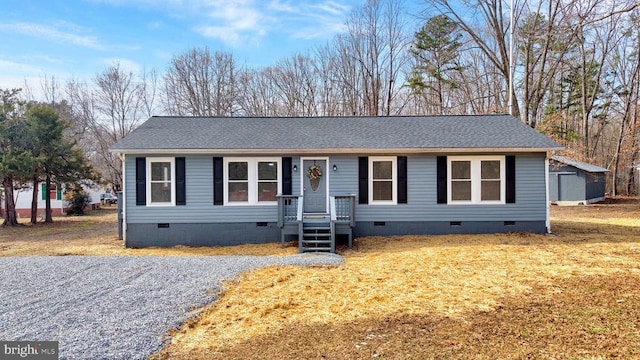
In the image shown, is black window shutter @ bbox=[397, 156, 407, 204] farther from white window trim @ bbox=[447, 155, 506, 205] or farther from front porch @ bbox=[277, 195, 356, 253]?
front porch @ bbox=[277, 195, 356, 253]

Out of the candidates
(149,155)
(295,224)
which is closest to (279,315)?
(295,224)

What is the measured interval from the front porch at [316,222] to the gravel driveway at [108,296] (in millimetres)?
1055

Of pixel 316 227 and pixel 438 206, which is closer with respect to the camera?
pixel 316 227

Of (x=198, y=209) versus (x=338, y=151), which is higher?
(x=338, y=151)

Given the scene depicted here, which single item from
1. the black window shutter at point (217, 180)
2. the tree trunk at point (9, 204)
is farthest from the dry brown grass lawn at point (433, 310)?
the tree trunk at point (9, 204)

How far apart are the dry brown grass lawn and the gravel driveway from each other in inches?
16.2

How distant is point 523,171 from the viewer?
10.6 m

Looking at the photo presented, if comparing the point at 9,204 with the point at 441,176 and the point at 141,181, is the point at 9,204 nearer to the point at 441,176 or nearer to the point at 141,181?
the point at 141,181

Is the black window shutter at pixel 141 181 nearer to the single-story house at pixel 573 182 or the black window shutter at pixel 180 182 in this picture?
the black window shutter at pixel 180 182

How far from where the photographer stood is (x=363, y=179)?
35.0ft

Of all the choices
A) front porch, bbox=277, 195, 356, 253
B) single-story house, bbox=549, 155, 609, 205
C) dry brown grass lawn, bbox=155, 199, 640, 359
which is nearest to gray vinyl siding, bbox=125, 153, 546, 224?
front porch, bbox=277, 195, 356, 253

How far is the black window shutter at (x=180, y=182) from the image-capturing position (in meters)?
10.5

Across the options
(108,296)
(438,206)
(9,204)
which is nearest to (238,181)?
(108,296)

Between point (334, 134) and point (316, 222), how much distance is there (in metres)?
3.19
